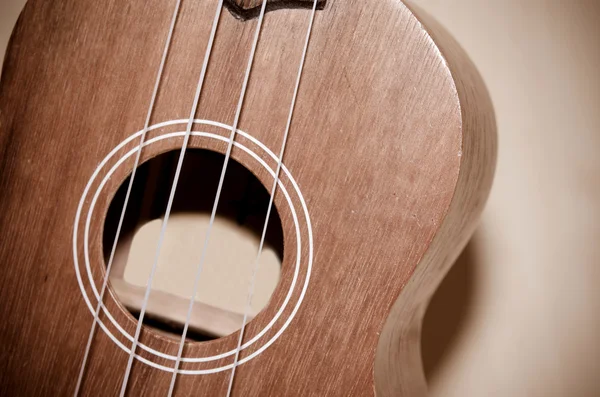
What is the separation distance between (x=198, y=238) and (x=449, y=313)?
15.9 inches

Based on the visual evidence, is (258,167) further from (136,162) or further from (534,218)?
(534,218)

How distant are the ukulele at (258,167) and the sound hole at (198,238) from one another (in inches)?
8.6

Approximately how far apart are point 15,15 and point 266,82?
2.44ft

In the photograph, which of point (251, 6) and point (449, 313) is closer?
point (251, 6)

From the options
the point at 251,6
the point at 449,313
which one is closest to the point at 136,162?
A: the point at 251,6

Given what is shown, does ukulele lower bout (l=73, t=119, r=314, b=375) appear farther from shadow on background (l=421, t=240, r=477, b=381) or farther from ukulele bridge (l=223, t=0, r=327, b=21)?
shadow on background (l=421, t=240, r=477, b=381)

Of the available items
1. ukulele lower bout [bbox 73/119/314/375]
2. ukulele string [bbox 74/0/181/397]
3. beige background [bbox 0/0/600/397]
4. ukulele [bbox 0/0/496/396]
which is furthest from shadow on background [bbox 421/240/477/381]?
ukulele string [bbox 74/0/181/397]

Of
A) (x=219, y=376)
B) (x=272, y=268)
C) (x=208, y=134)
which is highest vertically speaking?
(x=208, y=134)

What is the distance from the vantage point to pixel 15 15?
1105 mm

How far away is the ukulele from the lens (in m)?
Answer: 0.56

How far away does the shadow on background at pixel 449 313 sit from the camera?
912mm

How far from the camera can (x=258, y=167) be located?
601 millimetres

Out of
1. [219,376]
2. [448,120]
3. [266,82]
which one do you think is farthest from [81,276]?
[448,120]

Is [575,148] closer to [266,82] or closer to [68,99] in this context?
[266,82]
